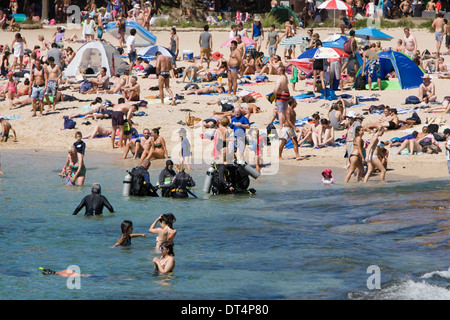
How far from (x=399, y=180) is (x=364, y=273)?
6885mm

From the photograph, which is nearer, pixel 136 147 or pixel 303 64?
pixel 136 147

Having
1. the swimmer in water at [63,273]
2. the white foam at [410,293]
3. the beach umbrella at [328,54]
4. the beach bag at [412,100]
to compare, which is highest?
the beach umbrella at [328,54]

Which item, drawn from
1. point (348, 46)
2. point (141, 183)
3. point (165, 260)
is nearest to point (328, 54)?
point (348, 46)

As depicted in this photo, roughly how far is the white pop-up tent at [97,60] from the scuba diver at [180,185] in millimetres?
14114

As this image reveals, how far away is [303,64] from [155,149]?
7.80 metres

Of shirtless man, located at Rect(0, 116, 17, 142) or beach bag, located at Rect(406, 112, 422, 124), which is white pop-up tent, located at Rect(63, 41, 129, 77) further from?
beach bag, located at Rect(406, 112, 422, 124)

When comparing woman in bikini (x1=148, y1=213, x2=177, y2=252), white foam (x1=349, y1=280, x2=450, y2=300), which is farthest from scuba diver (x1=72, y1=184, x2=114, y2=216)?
white foam (x1=349, y1=280, x2=450, y2=300)

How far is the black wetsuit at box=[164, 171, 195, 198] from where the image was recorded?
1691cm

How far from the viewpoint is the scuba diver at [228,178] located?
56.5ft

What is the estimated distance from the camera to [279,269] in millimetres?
12570

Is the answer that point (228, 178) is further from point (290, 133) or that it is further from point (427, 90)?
point (427, 90)

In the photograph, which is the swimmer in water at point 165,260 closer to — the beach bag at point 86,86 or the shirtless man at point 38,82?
the shirtless man at point 38,82

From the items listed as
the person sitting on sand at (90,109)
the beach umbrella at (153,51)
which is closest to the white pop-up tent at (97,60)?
the beach umbrella at (153,51)

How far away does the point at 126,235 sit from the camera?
45.0 feet
